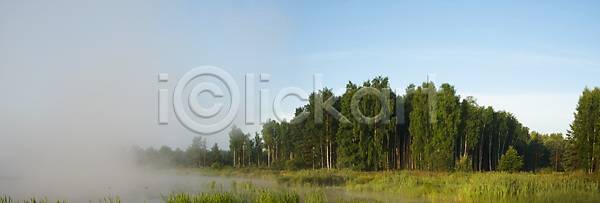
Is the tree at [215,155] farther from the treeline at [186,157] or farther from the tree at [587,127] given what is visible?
the tree at [587,127]

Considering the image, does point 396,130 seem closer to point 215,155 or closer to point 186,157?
point 215,155

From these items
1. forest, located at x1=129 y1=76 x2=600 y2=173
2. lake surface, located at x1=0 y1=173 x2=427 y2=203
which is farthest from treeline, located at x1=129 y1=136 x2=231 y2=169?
lake surface, located at x1=0 y1=173 x2=427 y2=203

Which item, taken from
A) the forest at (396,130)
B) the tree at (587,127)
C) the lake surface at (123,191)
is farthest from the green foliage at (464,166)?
the lake surface at (123,191)

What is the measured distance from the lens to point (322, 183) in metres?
28.5

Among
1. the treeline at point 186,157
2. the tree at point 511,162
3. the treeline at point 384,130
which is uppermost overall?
the treeline at point 384,130

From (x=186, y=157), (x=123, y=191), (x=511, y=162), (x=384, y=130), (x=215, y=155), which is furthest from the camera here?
(x=186, y=157)

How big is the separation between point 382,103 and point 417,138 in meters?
6.25

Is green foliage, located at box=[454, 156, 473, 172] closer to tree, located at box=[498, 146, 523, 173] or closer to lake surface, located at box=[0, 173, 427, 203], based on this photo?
tree, located at box=[498, 146, 523, 173]

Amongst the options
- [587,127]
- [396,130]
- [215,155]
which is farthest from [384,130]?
[215,155]

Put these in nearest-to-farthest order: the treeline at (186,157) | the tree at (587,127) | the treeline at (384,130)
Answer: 1. the treeline at (384,130)
2. the tree at (587,127)
3. the treeline at (186,157)

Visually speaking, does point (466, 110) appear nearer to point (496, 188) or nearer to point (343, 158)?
point (343, 158)

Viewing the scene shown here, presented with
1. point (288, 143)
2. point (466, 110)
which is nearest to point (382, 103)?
point (466, 110)

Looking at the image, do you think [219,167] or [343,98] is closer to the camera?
[343,98]

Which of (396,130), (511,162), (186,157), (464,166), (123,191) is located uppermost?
(396,130)
